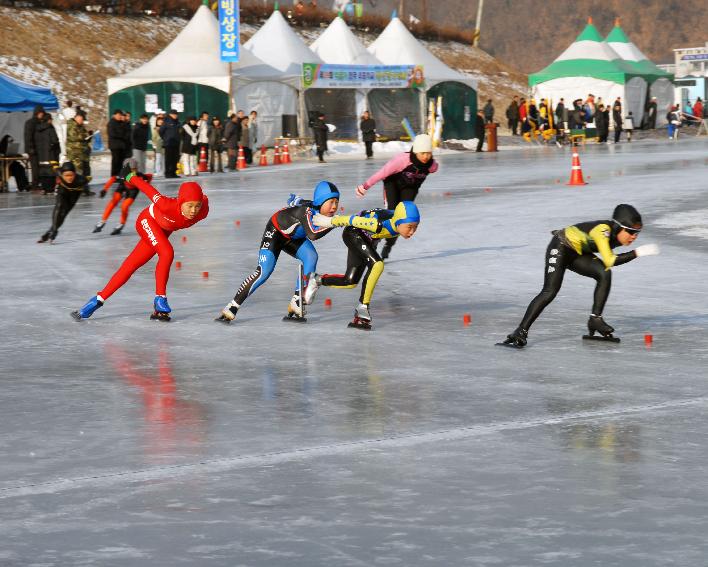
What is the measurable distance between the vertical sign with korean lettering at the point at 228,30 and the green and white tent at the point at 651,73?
2487cm

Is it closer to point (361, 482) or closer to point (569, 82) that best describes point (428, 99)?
point (569, 82)

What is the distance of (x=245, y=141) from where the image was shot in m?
39.6

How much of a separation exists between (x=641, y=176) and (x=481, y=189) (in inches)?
181

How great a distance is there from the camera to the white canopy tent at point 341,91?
49.6 m

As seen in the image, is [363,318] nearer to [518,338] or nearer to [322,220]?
[322,220]

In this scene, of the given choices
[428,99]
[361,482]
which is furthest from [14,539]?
[428,99]

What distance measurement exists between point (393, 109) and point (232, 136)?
15.0m

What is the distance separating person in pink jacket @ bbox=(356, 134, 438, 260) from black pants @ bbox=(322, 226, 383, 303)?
11.0ft

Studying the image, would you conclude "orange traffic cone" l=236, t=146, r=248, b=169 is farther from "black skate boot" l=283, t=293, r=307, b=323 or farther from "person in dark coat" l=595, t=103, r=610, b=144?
"black skate boot" l=283, t=293, r=307, b=323

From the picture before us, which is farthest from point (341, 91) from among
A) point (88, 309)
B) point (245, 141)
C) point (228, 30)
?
point (88, 309)

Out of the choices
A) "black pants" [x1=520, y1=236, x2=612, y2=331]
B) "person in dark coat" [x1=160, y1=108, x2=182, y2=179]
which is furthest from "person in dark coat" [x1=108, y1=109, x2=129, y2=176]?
"black pants" [x1=520, y1=236, x2=612, y2=331]

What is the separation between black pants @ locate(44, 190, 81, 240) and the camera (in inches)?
675

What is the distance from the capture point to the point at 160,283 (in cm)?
1106

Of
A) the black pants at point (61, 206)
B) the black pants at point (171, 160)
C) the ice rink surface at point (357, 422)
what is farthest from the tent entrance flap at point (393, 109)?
the ice rink surface at point (357, 422)
